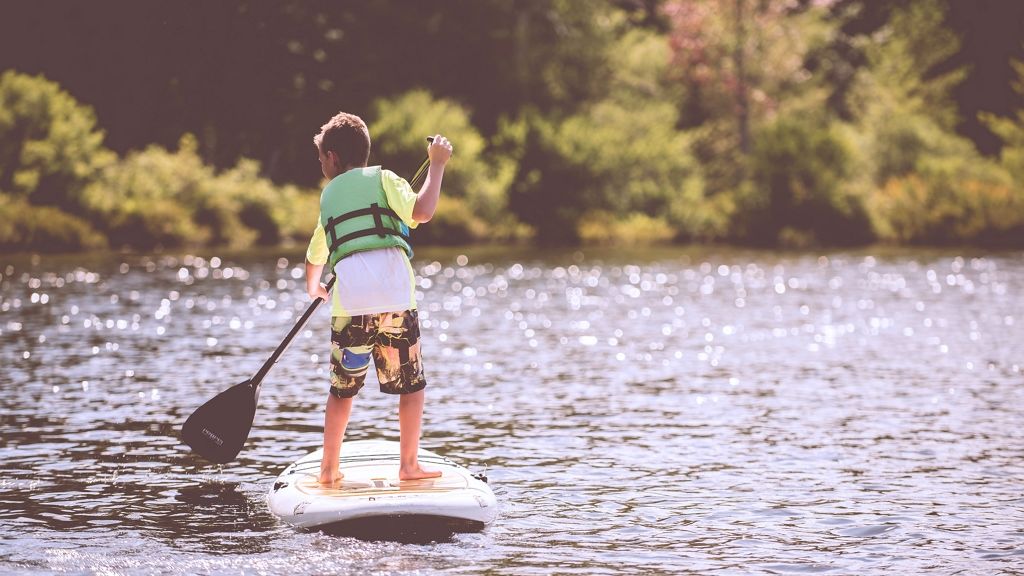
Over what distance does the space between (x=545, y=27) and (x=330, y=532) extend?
53.9 meters

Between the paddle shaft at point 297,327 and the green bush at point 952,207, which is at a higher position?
the green bush at point 952,207

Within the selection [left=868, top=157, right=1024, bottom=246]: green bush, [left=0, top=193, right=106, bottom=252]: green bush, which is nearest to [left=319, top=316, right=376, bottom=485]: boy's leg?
[left=0, top=193, right=106, bottom=252]: green bush

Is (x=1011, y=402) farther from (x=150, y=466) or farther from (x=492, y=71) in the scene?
(x=492, y=71)

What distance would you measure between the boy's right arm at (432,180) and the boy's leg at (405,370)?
59 centimetres

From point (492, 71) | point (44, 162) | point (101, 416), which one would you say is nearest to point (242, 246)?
point (44, 162)

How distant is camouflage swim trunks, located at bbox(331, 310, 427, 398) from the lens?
28.0ft

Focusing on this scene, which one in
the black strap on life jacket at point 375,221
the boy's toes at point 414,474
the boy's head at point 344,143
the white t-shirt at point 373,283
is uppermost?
the boy's head at point 344,143

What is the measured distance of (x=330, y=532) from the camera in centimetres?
846

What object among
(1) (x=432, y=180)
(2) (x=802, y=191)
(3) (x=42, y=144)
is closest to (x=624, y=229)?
(2) (x=802, y=191)

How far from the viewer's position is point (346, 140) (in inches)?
340

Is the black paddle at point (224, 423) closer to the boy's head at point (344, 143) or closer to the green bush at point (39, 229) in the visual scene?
the boy's head at point (344, 143)

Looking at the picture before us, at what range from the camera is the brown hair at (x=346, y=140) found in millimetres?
8641

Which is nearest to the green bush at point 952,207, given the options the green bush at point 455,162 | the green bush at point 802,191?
the green bush at point 802,191

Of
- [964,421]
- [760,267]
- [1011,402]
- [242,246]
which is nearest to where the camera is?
[964,421]
